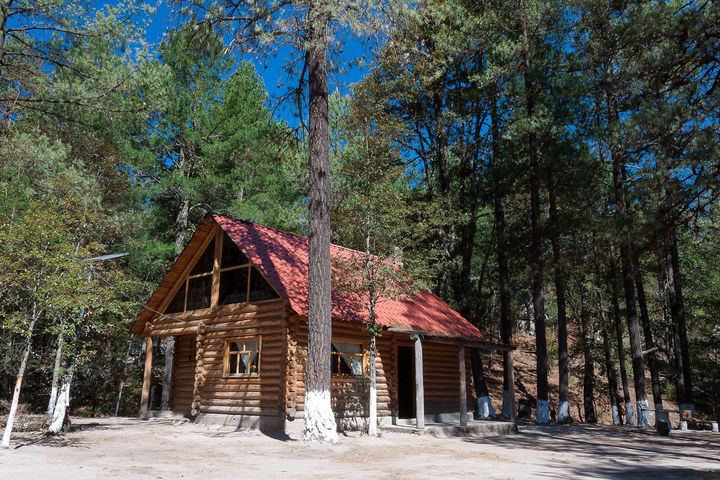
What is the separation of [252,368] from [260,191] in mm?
11579

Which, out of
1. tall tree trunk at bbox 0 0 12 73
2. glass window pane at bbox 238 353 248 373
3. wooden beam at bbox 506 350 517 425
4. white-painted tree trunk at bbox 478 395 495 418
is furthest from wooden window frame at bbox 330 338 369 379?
tall tree trunk at bbox 0 0 12 73

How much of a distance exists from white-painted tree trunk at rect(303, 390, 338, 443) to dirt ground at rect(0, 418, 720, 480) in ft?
0.99

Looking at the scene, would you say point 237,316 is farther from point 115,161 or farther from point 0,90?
point 115,161

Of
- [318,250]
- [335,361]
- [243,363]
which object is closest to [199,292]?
[243,363]

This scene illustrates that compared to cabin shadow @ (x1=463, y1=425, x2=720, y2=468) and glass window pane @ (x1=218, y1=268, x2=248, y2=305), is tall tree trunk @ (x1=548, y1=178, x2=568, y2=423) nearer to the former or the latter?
cabin shadow @ (x1=463, y1=425, x2=720, y2=468)

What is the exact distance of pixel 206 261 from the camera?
17.4 metres

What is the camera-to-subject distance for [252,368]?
15008mm

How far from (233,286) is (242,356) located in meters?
2.30

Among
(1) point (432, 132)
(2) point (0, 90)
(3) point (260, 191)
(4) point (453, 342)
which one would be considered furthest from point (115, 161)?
(4) point (453, 342)

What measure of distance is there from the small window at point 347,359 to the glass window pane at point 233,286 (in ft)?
11.0

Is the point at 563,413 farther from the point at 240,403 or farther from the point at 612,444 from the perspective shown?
the point at 240,403

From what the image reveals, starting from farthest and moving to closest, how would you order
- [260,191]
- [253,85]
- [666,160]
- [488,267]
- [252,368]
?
1. [488,267]
2. [253,85]
3. [260,191]
4. [252,368]
5. [666,160]

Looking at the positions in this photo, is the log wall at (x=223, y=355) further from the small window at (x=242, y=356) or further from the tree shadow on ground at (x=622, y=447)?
the tree shadow on ground at (x=622, y=447)

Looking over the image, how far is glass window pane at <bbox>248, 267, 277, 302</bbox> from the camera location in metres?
14.9
